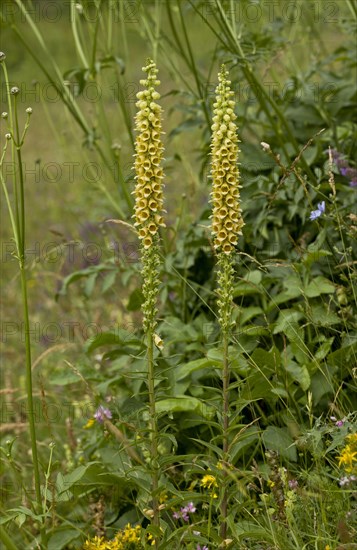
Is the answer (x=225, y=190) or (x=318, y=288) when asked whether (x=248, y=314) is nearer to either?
(x=318, y=288)

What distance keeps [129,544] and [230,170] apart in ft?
4.11

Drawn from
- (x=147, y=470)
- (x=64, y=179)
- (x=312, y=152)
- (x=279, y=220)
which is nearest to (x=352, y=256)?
(x=279, y=220)

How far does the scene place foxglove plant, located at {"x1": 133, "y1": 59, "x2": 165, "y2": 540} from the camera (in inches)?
81.3

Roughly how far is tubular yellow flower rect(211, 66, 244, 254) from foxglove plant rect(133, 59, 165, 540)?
0.15 m

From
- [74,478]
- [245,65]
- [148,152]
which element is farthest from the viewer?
[245,65]

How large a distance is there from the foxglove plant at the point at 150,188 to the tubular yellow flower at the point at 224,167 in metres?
0.15

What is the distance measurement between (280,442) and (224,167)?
1.01 meters

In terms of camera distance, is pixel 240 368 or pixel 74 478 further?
pixel 240 368

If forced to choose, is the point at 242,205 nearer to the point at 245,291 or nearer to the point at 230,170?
the point at 245,291

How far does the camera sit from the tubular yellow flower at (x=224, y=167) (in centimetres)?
209

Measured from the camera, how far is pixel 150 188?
2096 mm

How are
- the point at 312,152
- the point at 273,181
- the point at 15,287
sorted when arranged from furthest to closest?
the point at 15,287 → the point at 312,152 → the point at 273,181

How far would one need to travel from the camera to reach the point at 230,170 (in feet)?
6.89

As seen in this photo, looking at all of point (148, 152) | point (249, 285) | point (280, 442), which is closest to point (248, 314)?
point (249, 285)
